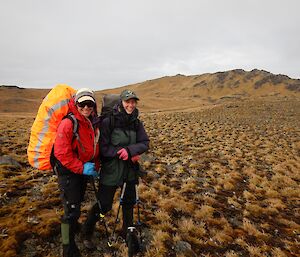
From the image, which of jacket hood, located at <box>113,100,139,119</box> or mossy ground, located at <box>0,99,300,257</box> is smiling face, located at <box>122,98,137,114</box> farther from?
mossy ground, located at <box>0,99,300,257</box>

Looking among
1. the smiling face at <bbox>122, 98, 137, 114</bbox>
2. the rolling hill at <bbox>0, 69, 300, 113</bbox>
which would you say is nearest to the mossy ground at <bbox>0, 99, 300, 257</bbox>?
the smiling face at <bbox>122, 98, 137, 114</bbox>

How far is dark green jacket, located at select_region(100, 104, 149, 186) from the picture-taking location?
5.52 metres

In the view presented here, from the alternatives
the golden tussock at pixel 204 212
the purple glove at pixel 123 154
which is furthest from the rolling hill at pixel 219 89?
the purple glove at pixel 123 154

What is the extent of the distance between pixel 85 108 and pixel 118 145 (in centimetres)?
109

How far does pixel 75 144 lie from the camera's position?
16.8 ft

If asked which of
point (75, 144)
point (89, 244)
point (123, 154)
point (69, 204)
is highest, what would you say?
point (75, 144)

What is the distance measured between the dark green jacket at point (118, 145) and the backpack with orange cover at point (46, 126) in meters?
0.91

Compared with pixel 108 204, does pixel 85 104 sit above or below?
above

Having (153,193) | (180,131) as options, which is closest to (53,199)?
(153,193)

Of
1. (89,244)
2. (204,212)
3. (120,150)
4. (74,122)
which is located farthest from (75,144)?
(204,212)

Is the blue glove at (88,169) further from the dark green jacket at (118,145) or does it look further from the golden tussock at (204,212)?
the golden tussock at (204,212)

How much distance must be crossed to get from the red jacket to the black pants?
0.83 metres

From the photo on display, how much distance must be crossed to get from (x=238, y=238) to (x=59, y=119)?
5.61m

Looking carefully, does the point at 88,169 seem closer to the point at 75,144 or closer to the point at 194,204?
the point at 75,144
